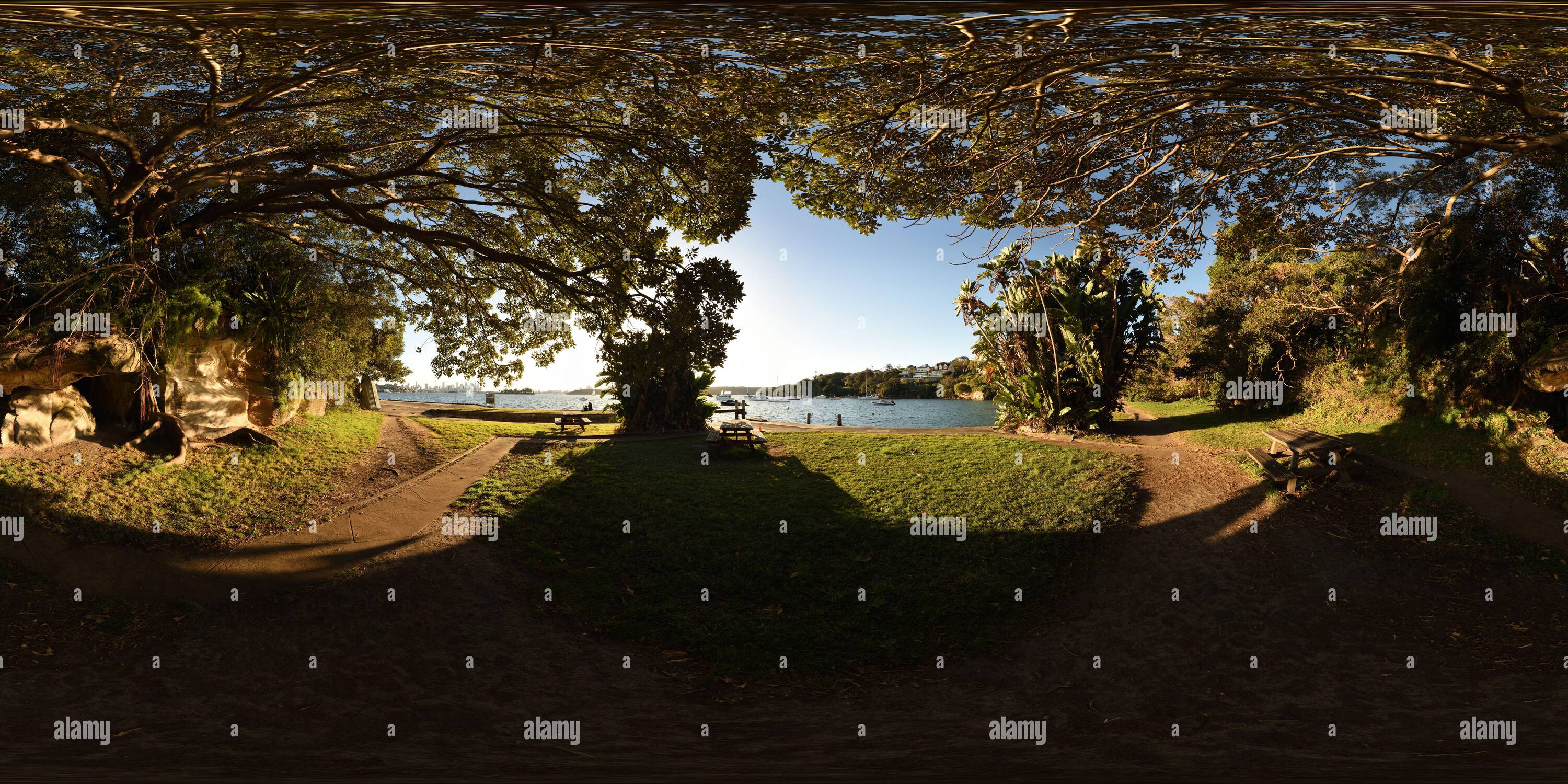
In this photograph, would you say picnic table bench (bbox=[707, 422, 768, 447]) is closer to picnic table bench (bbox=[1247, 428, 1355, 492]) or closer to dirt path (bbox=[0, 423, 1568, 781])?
dirt path (bbox=[0, 423, 1568, 781])

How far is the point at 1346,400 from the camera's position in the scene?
546 inches

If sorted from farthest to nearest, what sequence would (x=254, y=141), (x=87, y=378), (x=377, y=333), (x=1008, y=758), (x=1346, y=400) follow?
(x=1346, y=400) → (x=377, y=333) → (x=87, y=378) → (x=254, y=141) → (x=1008, y=758)

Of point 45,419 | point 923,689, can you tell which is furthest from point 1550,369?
point 45,419

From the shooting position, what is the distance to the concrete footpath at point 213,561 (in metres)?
5.89

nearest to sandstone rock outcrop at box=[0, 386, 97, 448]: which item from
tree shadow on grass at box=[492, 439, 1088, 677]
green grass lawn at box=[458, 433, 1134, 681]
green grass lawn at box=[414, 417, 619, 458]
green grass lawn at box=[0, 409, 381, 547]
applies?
green grass lawn at box=[0, 409, 381, 547]

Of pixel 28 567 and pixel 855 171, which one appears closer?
pixel 28 567

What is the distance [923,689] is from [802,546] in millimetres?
2802

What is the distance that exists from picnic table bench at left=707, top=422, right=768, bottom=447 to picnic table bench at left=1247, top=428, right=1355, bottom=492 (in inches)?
359

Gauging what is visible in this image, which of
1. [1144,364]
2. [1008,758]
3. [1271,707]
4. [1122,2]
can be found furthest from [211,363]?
[1144,364]

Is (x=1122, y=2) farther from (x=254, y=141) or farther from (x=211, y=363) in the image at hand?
(x=211, y=363)

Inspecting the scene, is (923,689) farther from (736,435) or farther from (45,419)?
(45,419)

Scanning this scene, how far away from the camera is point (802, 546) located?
7.52 metres

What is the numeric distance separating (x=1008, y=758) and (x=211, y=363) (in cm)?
1372

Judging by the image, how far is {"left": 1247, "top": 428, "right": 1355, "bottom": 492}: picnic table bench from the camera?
8727 mm
